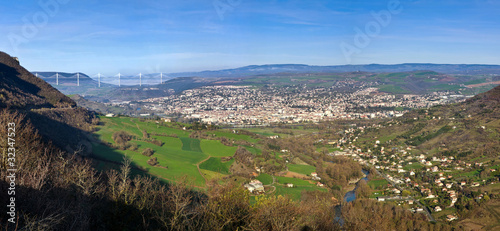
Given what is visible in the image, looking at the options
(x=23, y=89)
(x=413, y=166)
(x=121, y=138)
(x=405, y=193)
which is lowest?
(x=405, y=193)

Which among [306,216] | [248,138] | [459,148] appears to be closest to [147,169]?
[306,216]

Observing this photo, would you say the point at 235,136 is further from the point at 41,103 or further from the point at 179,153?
the point at 41,103

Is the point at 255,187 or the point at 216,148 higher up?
the point at 216,148

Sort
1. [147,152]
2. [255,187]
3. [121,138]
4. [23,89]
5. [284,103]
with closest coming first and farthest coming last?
[255,187] → [147,152] → [121,138] → [23,89] → [284,103]

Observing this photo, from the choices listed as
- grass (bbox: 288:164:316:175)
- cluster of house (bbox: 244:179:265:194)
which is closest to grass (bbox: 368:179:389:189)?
grass (bbox: 288:164:316:175)

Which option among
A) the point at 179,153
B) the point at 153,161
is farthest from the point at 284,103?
the point at 153,161

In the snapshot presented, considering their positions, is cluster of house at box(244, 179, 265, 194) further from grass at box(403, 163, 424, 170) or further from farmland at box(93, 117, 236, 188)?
grass at box(403, 163, 424, 170)

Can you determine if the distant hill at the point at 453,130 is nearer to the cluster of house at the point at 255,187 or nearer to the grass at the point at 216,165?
the cluster of house at the point at 255,187
